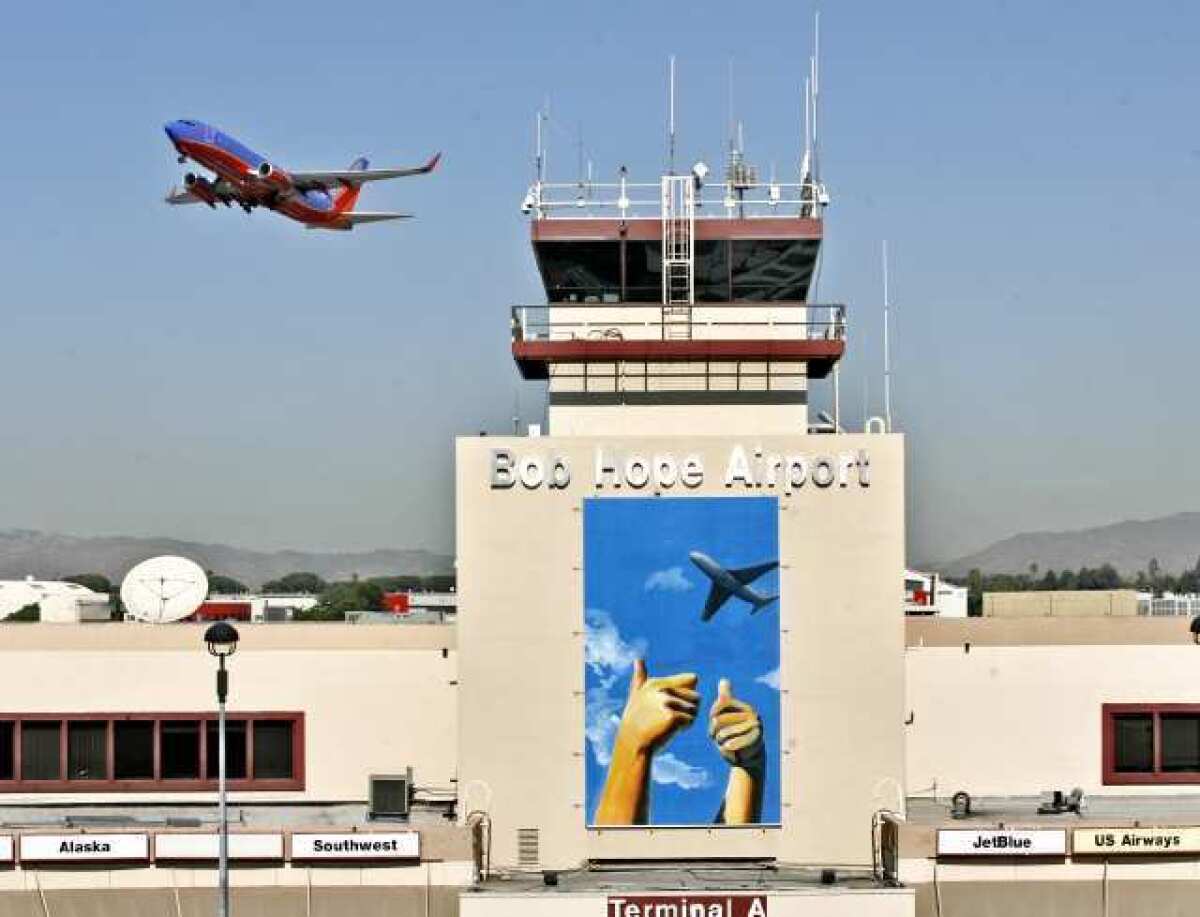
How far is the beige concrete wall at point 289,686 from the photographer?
42.8 m

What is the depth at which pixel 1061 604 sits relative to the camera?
4922 cm

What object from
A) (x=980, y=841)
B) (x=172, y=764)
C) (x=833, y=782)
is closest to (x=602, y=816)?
(x=833, y=782)

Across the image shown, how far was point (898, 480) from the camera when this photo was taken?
38.3 m

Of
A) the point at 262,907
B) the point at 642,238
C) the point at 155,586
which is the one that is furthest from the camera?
the point at 155,586

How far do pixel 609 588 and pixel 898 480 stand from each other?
6.05 meters

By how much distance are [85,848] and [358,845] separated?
5.24m

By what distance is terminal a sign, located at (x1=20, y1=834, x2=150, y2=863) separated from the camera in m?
37.1

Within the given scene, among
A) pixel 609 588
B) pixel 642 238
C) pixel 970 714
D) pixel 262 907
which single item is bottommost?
pixel 262 907

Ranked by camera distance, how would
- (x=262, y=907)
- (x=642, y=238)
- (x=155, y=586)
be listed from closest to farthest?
(x=262, y=907) < (x=642, y=238) < (x=155, y=586)

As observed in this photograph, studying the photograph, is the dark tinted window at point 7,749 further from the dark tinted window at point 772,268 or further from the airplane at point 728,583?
the dark tinted window at point 772,268

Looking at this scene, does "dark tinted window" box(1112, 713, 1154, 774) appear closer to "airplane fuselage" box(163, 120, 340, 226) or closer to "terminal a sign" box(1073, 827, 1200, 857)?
"terminal a sign" box(1073, 827, 1200, 857)

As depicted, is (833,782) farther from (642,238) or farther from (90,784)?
(90,784)

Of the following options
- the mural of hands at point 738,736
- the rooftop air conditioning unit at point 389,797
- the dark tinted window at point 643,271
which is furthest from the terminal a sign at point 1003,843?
the dark tinted window at point 643,271

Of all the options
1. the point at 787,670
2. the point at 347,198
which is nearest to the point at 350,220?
the point at 347,198
